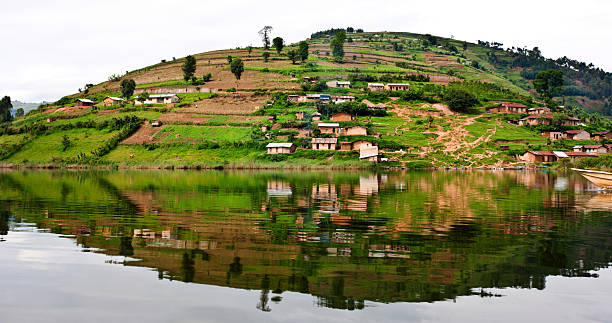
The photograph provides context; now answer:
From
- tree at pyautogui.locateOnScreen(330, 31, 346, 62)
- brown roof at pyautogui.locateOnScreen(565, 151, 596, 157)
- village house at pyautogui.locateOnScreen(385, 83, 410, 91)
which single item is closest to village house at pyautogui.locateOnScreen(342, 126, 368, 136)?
village house at pyautogui.locateOnScreen(385, 83, 410, 91)

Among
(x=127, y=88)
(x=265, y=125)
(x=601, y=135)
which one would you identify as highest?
(x=127, y=88)

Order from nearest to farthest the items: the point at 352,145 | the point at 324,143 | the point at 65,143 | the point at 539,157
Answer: the point at 539,157, the point at 324,143, the point at 352,145, the point at 65,143

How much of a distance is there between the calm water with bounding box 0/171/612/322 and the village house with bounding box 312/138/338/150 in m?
69.4

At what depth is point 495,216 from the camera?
23234mm

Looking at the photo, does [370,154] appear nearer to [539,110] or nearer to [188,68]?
[539,110]

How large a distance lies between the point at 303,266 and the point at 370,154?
76.1 m

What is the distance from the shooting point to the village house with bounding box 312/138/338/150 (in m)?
93.4

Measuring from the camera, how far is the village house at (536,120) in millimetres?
109188

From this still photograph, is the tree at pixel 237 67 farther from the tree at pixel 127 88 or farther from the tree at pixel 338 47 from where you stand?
the tree at pixel 338 47

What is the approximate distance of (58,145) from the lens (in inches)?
3858

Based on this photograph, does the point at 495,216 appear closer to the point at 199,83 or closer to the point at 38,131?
the point at 38,131

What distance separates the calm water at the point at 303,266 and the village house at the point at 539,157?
7148cm

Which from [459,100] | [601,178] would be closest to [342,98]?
[459,100]

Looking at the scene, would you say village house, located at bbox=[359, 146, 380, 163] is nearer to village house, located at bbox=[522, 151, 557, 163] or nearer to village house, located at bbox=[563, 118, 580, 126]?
village house, located at bbox=[522, 151, 557, 163]
